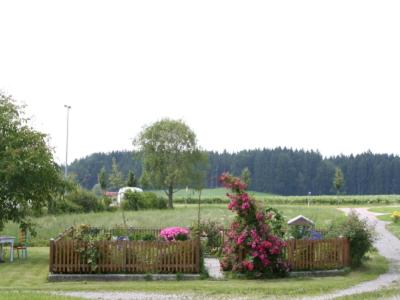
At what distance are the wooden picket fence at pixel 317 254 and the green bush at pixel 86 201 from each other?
113 feet

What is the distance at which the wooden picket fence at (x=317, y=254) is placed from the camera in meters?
17.5

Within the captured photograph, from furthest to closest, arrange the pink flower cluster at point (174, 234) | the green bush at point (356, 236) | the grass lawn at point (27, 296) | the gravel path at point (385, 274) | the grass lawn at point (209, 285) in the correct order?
the green bush at point (356, 236) < the pink flower cluster at point (174, 234) < the gravel path at point (385, 274) < the grass lawn at point (209, 285) < the grass lawn at point (27, 296)

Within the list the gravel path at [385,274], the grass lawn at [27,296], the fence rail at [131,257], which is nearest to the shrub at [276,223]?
the fence rail at [131,257]

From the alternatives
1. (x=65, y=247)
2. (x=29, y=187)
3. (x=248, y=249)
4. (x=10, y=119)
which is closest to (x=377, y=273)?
(x=248, y=249)

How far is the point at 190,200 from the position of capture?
9406cm

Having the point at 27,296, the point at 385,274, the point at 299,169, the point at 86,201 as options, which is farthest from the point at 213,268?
the point at 299,169

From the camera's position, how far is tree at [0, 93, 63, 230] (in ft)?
69.3

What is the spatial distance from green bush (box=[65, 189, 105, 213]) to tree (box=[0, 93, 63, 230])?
2722 cm

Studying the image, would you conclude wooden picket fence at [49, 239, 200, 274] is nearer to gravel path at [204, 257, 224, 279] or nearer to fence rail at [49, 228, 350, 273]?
fence rail at [49, 228, 350, 273]

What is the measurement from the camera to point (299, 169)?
517 feet

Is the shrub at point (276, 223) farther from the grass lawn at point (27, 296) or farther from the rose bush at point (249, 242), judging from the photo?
the grass lawn at point (27, 296)

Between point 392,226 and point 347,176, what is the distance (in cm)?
12501

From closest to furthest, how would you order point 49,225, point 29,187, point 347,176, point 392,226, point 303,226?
point 303,226
point 29,187
point 49,225
point 392,226
point 347,176

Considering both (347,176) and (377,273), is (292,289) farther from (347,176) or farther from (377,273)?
(347,176)
